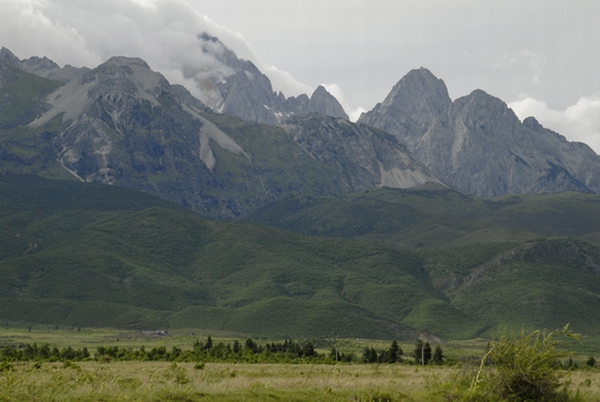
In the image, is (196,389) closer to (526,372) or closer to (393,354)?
(526,372)

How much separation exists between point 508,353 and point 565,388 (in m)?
4.22

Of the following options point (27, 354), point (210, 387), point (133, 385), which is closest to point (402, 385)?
point (210, 387)

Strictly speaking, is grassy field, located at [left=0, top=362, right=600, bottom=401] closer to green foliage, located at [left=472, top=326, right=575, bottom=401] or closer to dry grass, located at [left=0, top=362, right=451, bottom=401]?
dry grass, located at [left=0, top=362, right=451, bottom=401]

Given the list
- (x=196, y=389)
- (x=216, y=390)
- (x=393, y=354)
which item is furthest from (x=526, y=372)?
(x=393, y=354)

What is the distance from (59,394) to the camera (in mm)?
38156

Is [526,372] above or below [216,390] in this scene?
above

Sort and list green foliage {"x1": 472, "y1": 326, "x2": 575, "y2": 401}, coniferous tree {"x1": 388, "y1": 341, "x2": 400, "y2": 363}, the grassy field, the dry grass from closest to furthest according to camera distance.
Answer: the dry grass
the grassy field
green foliage {"x1": 472, "y1": 326, "x2": 575, "y2": 401}
coniferous tree {"x1": 388, "y1": 341, "x2": 400, "y2": 363}

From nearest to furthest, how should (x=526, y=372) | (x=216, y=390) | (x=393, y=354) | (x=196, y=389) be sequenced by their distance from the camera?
1. (x=526, y=372)
2. (x=196, y=389)
3. (x=216, y=390)
4. (x=393, y=354)

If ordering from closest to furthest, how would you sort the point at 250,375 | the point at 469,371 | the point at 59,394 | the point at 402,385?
the point at 59,394, the point at 469,371, the point at 402,385, the point at 250,375

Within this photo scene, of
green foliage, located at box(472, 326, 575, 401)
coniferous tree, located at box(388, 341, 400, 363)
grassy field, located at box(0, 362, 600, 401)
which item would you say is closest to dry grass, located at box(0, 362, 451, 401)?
grassy field, located at box(0, 362, 600, 401)

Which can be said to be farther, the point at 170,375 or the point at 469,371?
the point at 170,375

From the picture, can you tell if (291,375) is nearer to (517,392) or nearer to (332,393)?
(332,393)

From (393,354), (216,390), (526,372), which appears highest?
(526,372)

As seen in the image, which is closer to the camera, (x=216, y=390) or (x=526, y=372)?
(x=526, y=372)
